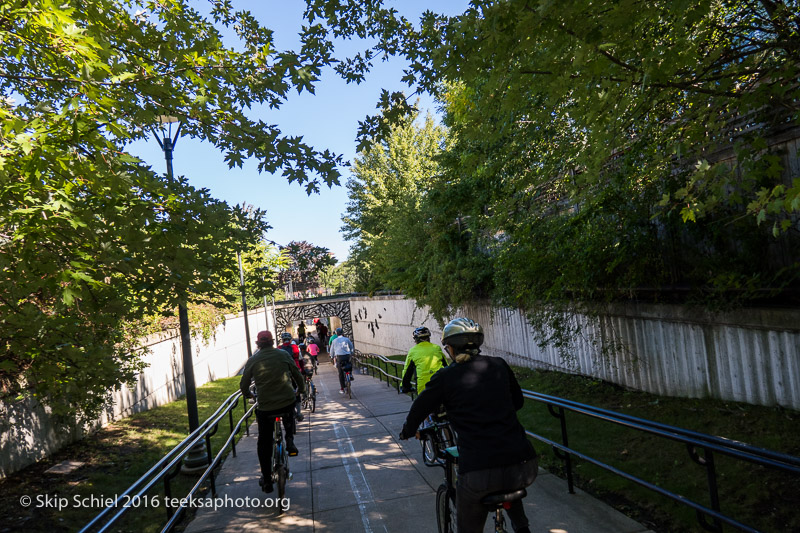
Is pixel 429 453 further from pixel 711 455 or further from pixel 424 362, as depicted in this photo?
pixel 711 455

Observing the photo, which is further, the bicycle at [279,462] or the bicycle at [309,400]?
the bicycle at [309,400]

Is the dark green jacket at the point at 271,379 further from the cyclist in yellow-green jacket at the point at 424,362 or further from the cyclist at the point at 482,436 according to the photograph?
the cyclist at the point at 482,436

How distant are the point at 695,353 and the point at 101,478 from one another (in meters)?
9.49

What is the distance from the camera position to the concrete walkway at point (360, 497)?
17.2 feet

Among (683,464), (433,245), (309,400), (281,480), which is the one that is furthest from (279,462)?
(433,245)

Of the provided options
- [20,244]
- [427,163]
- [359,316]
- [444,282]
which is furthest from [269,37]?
[359,316]

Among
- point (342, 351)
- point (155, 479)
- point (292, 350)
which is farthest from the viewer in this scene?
point (342, 351)

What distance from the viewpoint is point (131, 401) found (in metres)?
14.8

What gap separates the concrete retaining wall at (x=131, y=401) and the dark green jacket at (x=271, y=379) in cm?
428

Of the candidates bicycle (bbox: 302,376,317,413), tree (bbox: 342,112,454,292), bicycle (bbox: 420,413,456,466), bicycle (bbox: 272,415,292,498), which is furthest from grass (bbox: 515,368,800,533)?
tree (bbox: 342,112,454,292)

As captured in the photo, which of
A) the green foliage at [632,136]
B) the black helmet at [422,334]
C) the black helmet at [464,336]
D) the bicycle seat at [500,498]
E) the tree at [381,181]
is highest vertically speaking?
the tree at [381,181]

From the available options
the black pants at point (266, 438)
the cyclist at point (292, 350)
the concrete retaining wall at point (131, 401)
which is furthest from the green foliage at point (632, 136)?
the concrete retaining wall at point (131, 401)

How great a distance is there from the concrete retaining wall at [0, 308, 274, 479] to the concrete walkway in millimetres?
3230

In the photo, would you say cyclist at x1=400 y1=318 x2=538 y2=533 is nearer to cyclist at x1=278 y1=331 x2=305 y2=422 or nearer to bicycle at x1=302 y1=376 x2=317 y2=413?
cyclist at x1=278 y1=331 x2=305 y2=422
